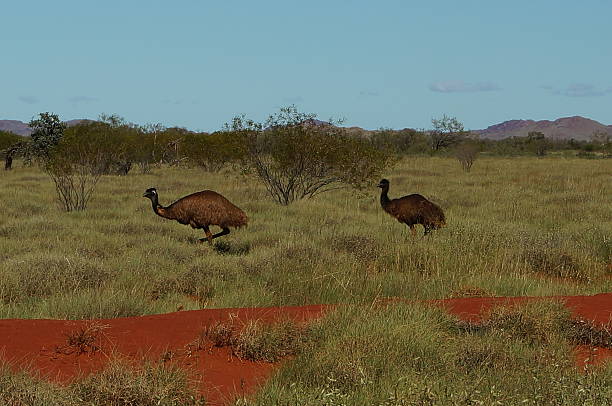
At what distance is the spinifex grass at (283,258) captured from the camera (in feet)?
26.1

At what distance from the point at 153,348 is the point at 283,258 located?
16.1ft

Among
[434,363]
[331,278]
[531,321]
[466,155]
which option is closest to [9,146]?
[466,155]

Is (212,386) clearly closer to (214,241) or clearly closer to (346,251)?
(346,251)

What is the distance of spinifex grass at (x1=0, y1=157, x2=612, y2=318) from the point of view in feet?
26.1

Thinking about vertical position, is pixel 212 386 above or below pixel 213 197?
below

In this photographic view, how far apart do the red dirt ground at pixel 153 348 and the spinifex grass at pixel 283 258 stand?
3.86 ft

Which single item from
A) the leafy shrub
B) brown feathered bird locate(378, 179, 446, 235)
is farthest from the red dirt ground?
the leafy shrub

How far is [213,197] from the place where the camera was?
11664 millimetres

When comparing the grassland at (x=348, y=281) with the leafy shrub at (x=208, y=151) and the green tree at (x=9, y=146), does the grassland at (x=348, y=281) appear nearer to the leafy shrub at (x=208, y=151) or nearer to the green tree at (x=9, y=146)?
the leafy shrub at (x=208, y=151)

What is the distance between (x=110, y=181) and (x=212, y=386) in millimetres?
23992

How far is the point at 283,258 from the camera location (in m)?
9.95

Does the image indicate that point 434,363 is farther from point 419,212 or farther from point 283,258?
point 419,212

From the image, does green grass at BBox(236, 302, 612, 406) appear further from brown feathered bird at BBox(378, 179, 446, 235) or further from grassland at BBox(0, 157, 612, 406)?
brown feathered bird at BBox(378, 179, 446, 235)

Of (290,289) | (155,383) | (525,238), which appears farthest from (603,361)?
(525,238)
